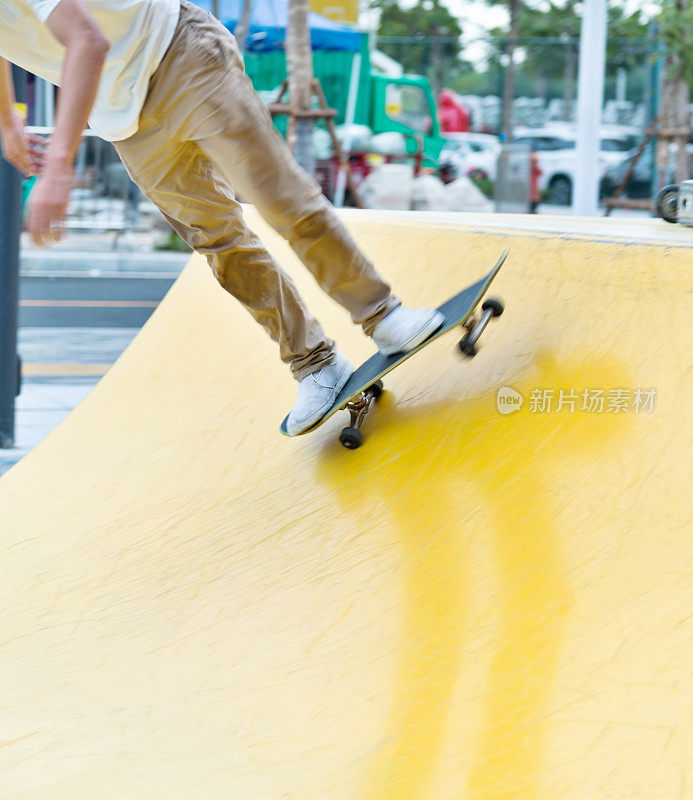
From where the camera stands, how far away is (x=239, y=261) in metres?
2.89

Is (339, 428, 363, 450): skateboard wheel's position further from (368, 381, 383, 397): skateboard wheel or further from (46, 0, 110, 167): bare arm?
(46, 0, 110, 167): bare arm

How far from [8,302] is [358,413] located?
8.17 ft

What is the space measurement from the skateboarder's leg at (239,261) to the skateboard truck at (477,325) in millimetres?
449

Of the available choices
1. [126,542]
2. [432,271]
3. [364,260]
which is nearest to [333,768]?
[126,542]

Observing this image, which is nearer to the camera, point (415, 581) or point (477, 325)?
point (415, 581)

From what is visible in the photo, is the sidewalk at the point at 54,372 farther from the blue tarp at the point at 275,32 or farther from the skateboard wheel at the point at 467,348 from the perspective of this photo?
the blue tarp at the point at 275,32

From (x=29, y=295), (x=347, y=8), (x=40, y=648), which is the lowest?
(x=29, y=295)

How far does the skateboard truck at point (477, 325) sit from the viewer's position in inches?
102

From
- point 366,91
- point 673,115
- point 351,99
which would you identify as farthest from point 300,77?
point 673,115

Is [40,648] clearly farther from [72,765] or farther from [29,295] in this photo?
[29,295]

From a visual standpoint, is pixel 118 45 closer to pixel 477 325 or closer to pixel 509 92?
pixel 477 325

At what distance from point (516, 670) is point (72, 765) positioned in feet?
2.95

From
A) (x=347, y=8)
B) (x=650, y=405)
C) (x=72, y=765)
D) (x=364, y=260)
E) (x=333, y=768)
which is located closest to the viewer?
(x=333, y=768)

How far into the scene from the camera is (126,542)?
2.78 metres
